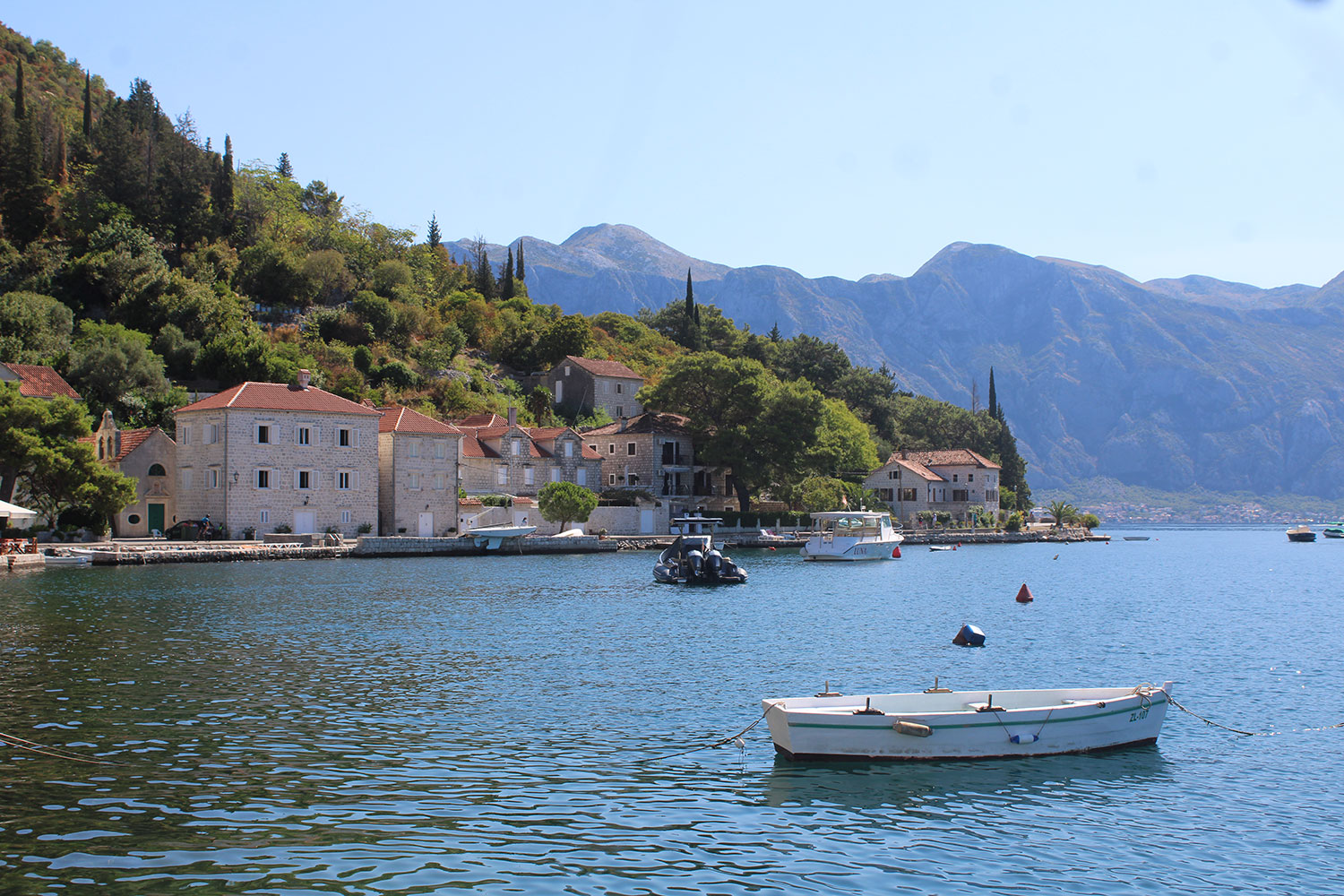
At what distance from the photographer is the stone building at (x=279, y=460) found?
57.2 metres

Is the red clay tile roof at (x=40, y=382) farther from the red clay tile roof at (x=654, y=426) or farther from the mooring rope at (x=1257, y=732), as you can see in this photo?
the mooring rope at (x=1257, y=732)

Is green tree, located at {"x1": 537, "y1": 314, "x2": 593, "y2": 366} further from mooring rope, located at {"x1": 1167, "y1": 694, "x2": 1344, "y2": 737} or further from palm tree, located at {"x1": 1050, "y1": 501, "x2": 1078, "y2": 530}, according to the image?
mooring rope, located at {"x1": 1167, "y1": 694, "x2": 1344, "y2": 737}

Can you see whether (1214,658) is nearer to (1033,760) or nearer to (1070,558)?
(1033,760)

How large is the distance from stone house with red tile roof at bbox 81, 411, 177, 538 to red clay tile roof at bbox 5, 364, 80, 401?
119 inches

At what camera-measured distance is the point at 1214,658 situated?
27828 millimetres

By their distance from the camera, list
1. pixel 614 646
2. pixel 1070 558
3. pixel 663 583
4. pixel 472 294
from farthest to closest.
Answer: pixel 472 294, pixel 1070 558, pixel 663 583, pixel 614 646

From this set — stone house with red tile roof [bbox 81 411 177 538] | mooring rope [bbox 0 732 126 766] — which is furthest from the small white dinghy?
stone house with red tile roof [bbox 81 411 177 538]

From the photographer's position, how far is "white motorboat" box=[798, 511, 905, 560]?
6662 cm

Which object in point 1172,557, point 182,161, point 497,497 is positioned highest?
point 182,161

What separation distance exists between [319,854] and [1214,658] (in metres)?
24.7

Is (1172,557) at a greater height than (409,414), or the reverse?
(409,414)

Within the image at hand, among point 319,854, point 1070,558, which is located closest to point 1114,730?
point 319,854

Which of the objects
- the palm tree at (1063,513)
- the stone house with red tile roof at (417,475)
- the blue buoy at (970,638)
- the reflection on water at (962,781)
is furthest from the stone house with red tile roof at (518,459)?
the palm tree at (1063,513)

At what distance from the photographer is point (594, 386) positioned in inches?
3684
